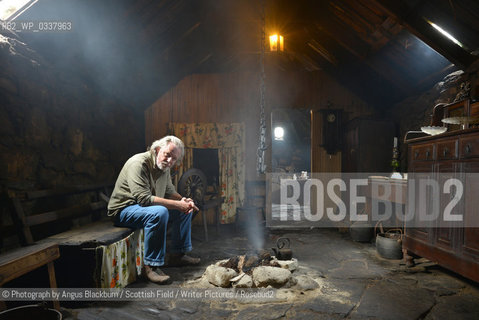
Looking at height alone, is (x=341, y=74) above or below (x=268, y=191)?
above

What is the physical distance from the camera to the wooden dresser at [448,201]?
239 centimetres

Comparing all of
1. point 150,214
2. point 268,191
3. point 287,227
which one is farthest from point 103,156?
point 287,227

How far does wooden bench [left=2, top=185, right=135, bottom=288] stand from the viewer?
7.35 feet

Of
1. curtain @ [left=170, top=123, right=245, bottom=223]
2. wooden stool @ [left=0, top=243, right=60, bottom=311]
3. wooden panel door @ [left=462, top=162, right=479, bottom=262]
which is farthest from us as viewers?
curtain @ [left=170, top=123, right=245, bottom=223]

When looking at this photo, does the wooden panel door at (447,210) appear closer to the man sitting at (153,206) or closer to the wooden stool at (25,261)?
the man sitting at (153,206)

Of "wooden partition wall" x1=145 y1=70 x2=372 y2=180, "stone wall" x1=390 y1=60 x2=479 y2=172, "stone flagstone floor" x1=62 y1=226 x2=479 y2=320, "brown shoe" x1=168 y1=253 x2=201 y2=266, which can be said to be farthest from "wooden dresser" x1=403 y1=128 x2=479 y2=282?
"wooden partition wall" x1=145 y1=70 x2=372 y2=180

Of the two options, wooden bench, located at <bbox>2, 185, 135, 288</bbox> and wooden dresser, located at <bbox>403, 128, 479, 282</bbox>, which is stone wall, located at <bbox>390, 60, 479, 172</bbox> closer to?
wooden dresser, located at <bbox>403, 128, 479, 282</bbox>

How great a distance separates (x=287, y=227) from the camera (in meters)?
5.36

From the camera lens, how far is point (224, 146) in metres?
5.77

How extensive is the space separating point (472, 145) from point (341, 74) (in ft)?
11.4

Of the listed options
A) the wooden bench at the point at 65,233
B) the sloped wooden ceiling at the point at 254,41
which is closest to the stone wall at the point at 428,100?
the sloped wooden ceiling at the point at 254,41

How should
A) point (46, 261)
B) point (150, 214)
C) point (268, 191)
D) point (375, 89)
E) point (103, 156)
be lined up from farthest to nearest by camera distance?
point (268, 191) → point (375, 89) → point (103, 156) → point (150, 214) → point (46, 261)

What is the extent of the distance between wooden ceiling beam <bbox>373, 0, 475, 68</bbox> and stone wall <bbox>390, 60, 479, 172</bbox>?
6.6 inches

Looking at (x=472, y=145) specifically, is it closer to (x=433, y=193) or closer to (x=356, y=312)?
(x=433, y=193)
